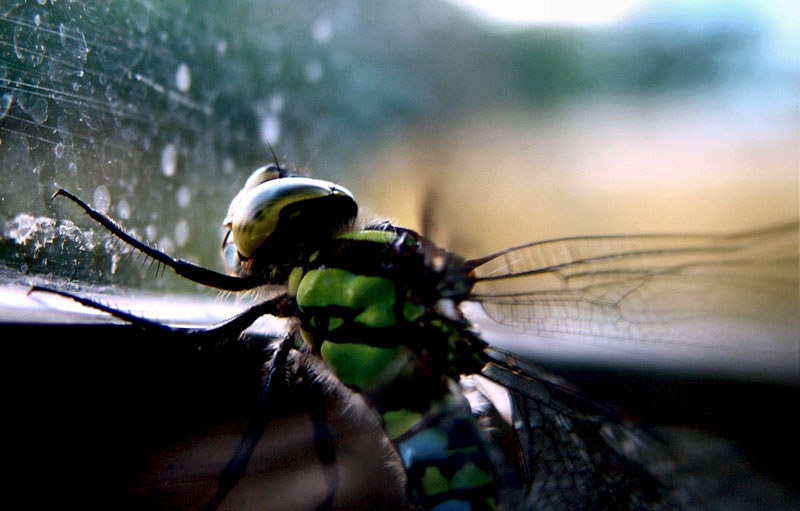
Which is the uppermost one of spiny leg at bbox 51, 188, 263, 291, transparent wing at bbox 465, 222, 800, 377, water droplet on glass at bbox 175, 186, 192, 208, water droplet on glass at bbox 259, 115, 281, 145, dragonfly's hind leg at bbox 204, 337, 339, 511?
water droplet on glass at bbox 259, 115, 281, 145

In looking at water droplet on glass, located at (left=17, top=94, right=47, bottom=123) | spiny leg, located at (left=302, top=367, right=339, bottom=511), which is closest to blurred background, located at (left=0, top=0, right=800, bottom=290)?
water droplet on glass, located at (left=17, top=94, right=47, bottom=123)

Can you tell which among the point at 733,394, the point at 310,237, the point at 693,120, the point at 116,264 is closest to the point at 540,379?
the point at 310,237

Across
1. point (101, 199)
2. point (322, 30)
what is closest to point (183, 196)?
point (101, 199)

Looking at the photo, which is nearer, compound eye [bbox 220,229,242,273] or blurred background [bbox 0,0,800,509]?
blurred background [bbox 0,0,800,509]

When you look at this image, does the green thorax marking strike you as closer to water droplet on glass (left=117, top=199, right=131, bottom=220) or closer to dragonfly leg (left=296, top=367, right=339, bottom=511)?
dragonfly leg (left=296, top=367, right=339, bottom=511)

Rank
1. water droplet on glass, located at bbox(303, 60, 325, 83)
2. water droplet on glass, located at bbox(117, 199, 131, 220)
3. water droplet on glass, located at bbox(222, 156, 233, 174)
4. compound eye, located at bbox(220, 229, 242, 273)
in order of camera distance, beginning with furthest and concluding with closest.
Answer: water droplet on glass, located at bbox(303, 60, 325, 83) → water droplet on glass, located at bbox(222, 156, 233, 174) → compound eye, located at bbox(220, 229, 242, 273) → water droplet on glass, located at bbox(117, 199, 131, 220)

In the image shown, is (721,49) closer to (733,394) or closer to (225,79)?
(733,394)

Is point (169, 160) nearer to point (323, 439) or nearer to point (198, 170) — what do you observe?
point (198, 170)
